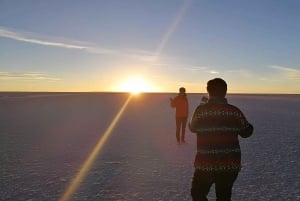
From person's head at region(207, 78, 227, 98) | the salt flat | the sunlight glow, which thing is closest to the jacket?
the salt flat

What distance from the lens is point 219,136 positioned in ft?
12.3

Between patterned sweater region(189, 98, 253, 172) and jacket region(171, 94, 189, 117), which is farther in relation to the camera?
jacket region(171, 94, 189, 117)

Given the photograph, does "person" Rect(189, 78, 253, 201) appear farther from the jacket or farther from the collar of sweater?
the jacket

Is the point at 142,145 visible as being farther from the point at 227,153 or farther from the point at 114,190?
the point at 227,153

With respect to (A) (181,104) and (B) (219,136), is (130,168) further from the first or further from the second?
(B) (219,136)

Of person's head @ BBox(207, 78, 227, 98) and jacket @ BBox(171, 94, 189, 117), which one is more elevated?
jacket @ BBox(171, 94, 189, 117)

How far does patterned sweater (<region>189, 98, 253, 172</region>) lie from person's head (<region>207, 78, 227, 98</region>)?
0.07 metres

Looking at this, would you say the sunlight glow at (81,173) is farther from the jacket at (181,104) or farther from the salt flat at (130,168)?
the jacket at (181,104)

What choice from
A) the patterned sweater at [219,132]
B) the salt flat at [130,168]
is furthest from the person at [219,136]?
the salt flat at [130,168]

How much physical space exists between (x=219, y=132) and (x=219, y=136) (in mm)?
42

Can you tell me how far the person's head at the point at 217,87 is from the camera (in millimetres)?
3795

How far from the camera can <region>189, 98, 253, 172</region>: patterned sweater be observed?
3713mm

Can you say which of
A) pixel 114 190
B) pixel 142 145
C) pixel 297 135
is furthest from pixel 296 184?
pixel 297 135

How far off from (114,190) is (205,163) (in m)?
3.12
